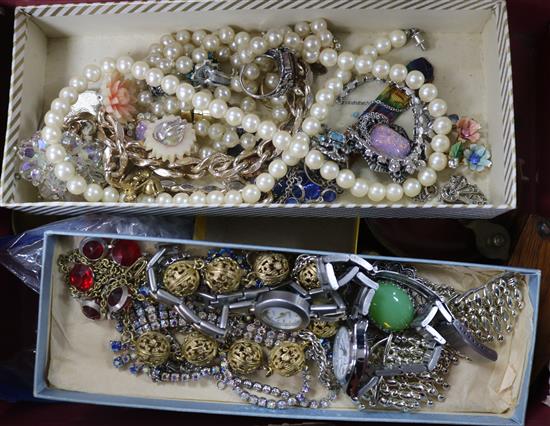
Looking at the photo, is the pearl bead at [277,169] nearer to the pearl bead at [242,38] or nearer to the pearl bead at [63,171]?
the pearl bead at [242,38]

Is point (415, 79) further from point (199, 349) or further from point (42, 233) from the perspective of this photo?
point (42, 233)

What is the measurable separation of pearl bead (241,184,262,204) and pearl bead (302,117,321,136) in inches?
5.2

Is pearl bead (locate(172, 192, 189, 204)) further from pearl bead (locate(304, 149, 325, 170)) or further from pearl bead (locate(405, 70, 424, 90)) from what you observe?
pearl bead (locate(405, 70, 424, 90))

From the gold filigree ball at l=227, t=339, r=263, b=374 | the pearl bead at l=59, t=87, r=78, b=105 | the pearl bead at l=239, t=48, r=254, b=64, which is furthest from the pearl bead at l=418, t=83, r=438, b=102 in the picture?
the pearl bead at l=59, t=87, r=78, b=105

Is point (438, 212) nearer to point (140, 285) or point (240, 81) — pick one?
point (240, 81)

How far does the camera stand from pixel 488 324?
93 centimetres

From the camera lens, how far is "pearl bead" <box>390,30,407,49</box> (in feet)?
3.32

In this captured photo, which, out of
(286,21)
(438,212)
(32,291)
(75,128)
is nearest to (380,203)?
(438,212)

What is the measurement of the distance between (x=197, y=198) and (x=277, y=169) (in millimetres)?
150

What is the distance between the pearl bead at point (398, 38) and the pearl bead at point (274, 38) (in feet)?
0.67

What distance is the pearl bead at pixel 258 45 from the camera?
0.99 metres

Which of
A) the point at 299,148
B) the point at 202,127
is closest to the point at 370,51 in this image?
the point at 299,148

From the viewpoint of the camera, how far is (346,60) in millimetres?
1002

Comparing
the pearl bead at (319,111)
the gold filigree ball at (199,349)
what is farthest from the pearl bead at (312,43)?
the gold filigree ball at (199,349)
